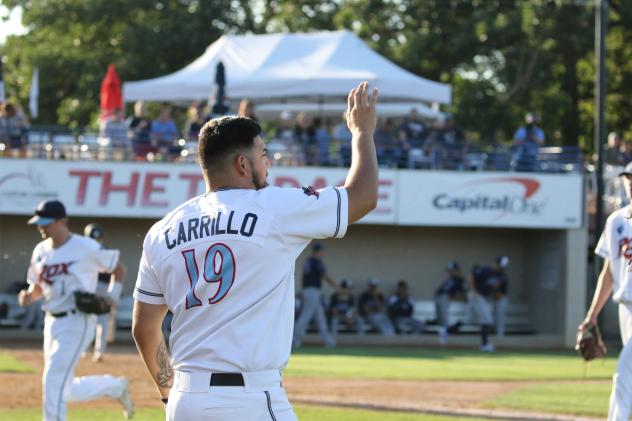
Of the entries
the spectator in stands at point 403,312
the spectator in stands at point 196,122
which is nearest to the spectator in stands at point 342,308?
the spectator in stands at point 403,312

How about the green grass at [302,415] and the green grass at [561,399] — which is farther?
the green grass at [561,399]

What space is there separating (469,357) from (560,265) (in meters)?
5.66

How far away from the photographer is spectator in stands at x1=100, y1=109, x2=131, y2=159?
2347cm

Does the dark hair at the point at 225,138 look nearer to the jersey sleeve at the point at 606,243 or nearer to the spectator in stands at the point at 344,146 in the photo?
the jersey sleeve at the point at 606,243

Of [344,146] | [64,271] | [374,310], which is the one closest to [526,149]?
[344,146]

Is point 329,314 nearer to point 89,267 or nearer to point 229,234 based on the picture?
point 89,267

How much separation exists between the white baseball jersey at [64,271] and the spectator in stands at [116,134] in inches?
543

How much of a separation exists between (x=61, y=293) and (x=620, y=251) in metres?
4.57

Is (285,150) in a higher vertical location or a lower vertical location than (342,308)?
higher

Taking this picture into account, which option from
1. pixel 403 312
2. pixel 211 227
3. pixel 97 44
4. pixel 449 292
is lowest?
pixel 403 312

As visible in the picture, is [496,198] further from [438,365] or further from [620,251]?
[620,251]

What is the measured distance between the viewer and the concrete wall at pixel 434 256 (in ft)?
84.2

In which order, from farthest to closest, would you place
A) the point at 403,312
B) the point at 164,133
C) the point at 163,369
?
the point at 403,312, the point at 164,133, the point at 163,369

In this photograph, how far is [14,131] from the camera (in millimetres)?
23172
